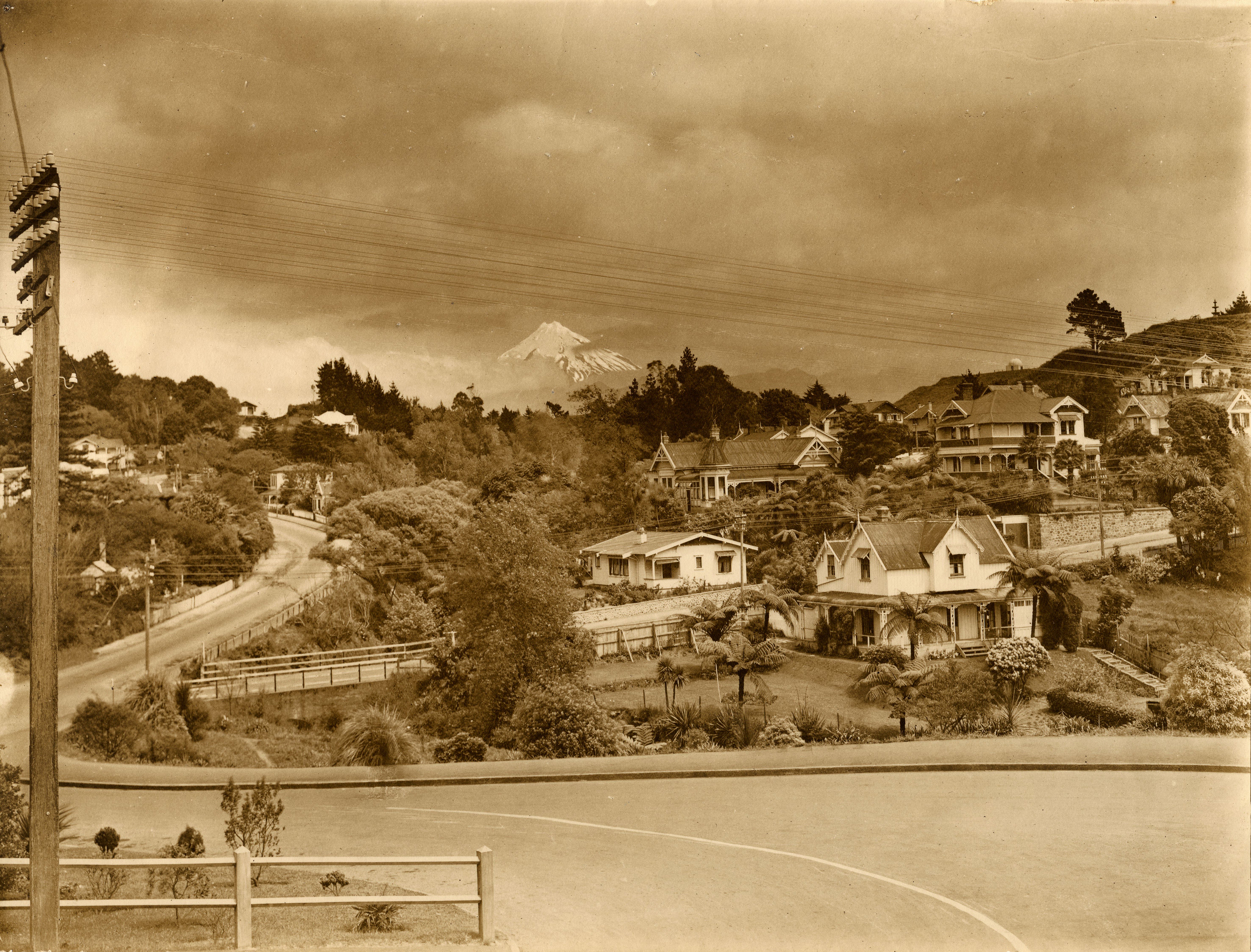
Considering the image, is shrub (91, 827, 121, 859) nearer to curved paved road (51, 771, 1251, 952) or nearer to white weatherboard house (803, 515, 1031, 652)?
curved paved road (51, 771, 1251, 952)

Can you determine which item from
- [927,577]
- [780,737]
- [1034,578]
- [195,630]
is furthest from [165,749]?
[1034,578]

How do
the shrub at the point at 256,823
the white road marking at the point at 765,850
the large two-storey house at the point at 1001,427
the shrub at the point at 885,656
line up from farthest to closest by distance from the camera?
1. the large two-storey house at the point at 1001,427
2. the shrub at the point at 885,656
3. the shrub at the point at 256,823
4. the white road marking at the point at 765,850

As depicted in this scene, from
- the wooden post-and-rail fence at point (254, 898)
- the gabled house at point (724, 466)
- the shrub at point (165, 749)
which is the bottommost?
the wooden post-and-rail fence at point (254, 898)

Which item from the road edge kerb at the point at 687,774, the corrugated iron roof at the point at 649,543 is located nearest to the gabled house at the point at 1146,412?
the road edge kerb at the point at 687,774

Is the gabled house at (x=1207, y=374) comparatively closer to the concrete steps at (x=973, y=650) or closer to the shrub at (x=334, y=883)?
the concrete steps at (x=973, y=650)

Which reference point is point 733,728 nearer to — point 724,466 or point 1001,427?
point 724,466

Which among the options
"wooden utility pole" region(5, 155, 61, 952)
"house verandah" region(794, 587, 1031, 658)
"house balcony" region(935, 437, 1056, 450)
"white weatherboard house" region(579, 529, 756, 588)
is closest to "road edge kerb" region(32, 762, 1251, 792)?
"house verandah" region(794, 587, 1031, 658)
